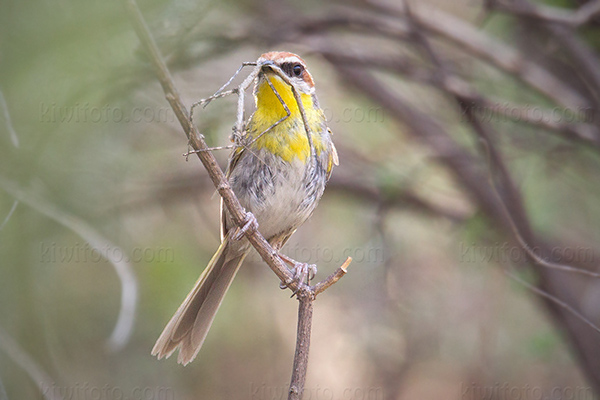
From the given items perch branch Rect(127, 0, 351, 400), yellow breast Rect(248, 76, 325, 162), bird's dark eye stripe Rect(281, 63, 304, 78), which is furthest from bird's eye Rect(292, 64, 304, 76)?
perch branch Rect(127, 0, 351, 400)

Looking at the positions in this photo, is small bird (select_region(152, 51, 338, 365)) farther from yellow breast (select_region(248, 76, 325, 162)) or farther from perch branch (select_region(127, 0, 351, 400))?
perch branch (select_region(127, 0, 351, 400))

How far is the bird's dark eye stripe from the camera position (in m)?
3.21

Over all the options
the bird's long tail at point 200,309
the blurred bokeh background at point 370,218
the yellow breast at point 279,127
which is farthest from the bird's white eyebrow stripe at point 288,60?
the bird's long tail at point 200,309

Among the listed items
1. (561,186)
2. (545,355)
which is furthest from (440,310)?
(561,186)

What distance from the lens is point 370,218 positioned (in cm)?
555

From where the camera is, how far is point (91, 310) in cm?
495

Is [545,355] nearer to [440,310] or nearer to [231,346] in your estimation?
[440,310]

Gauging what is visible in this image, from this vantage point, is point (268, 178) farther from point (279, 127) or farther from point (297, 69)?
point (297, 69)

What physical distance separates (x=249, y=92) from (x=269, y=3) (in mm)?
717

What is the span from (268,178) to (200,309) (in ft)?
2.68

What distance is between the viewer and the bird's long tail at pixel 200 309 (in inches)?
124

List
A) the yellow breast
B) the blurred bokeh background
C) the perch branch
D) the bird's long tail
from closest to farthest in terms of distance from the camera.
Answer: the perch branch, the bird's long tail, the yellow breast, the blurred bokeh background

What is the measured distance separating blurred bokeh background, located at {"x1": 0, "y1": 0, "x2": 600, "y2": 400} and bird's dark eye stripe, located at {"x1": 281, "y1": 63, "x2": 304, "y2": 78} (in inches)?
30.3

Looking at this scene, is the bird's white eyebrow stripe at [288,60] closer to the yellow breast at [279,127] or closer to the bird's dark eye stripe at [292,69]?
the bird's dark eye stripe at [292,69]
